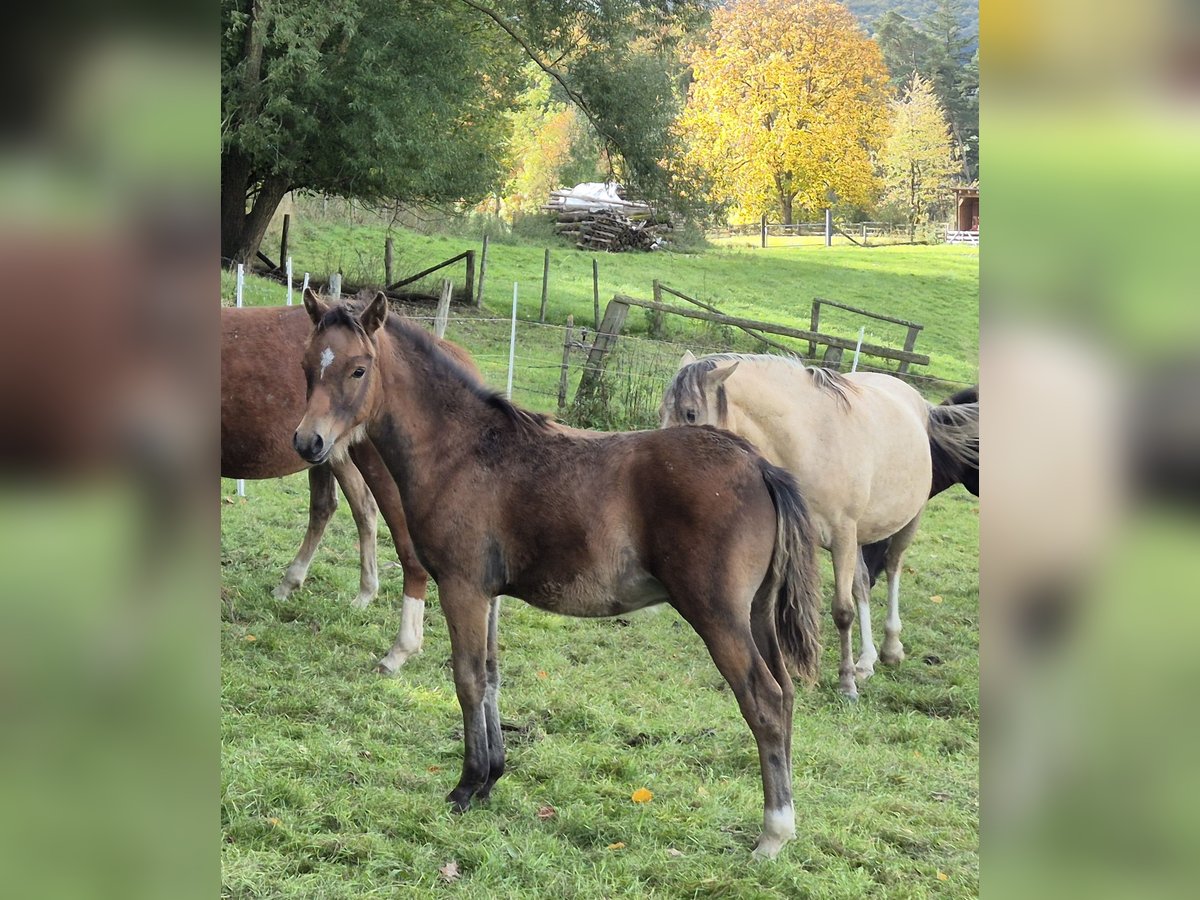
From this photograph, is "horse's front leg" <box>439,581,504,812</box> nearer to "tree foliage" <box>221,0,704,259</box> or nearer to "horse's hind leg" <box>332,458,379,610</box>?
"horse's hind leg" <box>332,458,379,610</box>

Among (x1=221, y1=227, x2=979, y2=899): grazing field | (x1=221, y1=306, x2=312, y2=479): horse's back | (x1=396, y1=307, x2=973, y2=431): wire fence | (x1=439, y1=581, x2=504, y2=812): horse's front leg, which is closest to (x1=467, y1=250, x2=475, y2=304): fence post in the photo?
(x1=396, y1=307, x2=973, y2=431): wire fence

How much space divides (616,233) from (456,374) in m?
14.9

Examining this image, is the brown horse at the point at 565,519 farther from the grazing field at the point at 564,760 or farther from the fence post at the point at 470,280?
the fence post at the point at 470,280

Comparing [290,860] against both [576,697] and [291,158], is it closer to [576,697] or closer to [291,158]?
[576,697]

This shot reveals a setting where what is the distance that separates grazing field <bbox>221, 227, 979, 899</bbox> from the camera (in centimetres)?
296

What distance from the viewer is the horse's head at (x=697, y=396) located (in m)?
4.53

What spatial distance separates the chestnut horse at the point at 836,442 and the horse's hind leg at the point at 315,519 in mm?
2142

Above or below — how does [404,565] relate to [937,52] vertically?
below

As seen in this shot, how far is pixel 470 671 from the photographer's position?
3352mm

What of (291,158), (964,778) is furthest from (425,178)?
(964,778)

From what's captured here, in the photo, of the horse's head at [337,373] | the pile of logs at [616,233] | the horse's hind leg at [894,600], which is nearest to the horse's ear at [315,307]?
the horse's head at [337,373]

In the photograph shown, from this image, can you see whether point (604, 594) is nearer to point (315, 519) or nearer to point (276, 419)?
point (276, 419)

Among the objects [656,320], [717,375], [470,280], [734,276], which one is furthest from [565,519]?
[734,276]

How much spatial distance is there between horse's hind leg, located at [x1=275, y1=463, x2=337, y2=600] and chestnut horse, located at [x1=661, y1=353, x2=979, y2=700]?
2142 mm
